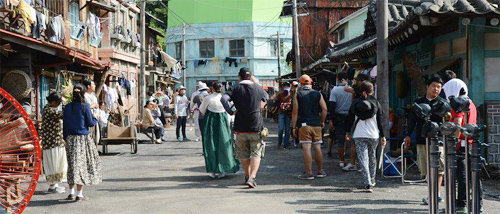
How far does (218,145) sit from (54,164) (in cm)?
305

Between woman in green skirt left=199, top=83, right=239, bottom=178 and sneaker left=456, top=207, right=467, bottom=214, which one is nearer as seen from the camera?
sneaker left=456, top=207, right=467, bottom=214

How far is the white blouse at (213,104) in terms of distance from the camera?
11.4m

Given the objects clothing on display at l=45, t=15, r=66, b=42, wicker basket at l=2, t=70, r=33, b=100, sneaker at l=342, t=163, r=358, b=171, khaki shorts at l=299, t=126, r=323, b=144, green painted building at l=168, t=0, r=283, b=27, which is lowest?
sneaker at l=342, t=163, r=358, b=171

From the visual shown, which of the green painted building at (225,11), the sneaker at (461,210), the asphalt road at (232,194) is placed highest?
A: the green painted building at (225,11)

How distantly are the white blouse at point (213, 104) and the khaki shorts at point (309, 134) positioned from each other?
1.59 metres

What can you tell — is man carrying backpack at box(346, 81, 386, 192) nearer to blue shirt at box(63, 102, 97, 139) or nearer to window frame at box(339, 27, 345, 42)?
blue shirt at box(63, 102, 97, 139)

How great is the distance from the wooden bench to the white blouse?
5364 millimetres

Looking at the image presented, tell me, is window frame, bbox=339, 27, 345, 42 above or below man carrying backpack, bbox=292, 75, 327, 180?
above

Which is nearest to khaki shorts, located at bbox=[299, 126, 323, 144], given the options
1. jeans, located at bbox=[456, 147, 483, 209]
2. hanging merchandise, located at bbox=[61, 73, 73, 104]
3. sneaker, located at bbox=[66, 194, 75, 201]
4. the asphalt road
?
the asphalt road

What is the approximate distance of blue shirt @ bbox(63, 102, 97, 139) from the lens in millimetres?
9023

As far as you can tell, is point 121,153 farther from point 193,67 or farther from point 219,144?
point 193,67

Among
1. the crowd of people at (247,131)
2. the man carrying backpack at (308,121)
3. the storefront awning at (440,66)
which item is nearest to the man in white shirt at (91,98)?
the crowd of people at (247,131)

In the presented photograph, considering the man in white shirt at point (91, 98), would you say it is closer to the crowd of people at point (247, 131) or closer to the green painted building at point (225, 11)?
the crowd of people at point (247, 131)

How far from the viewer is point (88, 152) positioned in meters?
9.16
